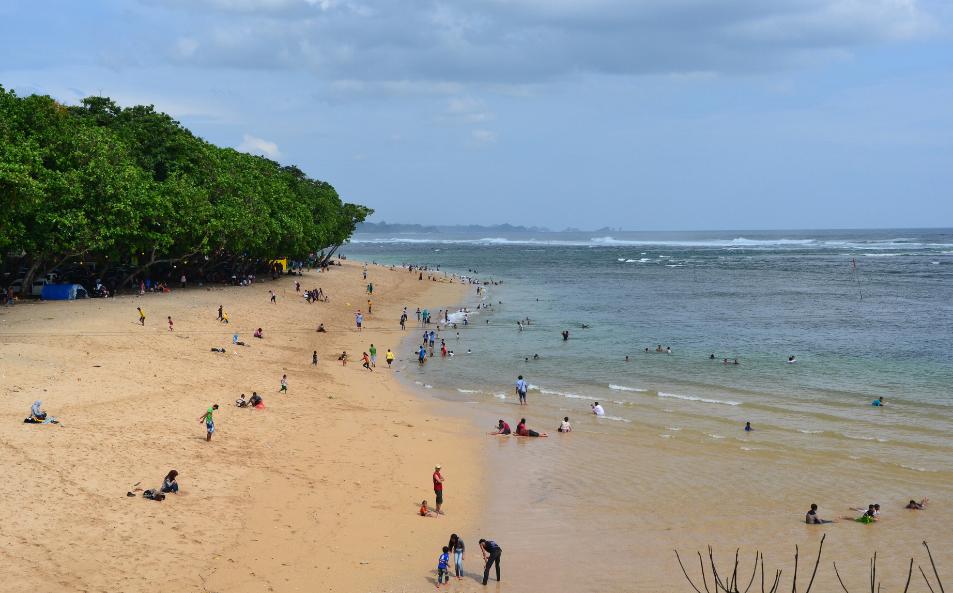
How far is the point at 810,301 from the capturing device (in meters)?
60.5

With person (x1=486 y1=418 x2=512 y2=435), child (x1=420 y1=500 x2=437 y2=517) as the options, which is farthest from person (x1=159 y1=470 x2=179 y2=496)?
person (x1=486 y1=418 x2=512 y2=435)

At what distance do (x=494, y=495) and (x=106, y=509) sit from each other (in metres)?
8.79

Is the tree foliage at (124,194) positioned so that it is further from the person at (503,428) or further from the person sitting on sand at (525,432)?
the person sitting on sand at (525,432)

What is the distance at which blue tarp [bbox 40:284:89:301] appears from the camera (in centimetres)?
3494

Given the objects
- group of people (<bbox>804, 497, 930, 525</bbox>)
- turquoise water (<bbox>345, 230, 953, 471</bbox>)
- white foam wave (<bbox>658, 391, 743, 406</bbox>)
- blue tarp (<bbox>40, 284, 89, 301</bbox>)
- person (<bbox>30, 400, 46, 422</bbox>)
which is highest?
blue tarp (<bbox>40, 284, 89, 301</bbox>)

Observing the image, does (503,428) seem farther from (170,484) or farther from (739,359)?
(739,359)

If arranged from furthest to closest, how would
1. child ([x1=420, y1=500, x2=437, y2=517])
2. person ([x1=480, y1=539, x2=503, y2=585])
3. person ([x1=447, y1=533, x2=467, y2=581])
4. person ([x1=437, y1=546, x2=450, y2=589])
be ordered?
1. child ([x1=420, y1=500, x2=437, y2=517])
2. person ([x1=447, y1=533, x2=467, y2=581])
3. person ([x1=480, y1=539, x2=503, y2=585])
4. person ([x1=437, y1=546, x2=450, y2=589])

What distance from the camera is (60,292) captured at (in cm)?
3525

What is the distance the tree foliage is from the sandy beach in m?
4.40

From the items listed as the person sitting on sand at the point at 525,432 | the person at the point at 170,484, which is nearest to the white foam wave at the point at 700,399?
the person sitting on sand at the point at 525,432

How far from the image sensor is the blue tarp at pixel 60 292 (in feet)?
115

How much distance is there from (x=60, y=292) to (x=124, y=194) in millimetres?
6752

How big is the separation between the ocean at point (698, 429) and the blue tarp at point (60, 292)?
62.2 feet

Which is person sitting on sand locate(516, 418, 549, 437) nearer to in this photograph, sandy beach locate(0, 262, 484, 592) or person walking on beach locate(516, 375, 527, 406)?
sandy beach locate(0, 262, 484, 592)
